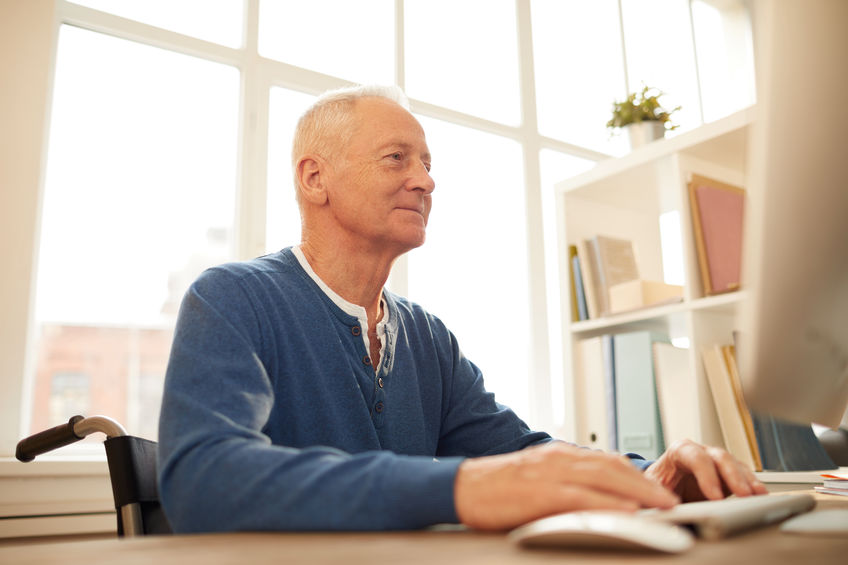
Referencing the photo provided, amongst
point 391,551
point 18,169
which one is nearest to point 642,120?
point 18,169

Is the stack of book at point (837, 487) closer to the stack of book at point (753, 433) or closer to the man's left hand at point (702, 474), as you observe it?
the man's left hand at point (702, 474)

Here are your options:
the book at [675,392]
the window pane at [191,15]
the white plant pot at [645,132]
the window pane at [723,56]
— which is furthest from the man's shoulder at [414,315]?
the window pane at [723,56]

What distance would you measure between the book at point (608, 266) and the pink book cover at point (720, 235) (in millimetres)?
330

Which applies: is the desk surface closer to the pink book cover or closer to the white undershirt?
the white undershirt

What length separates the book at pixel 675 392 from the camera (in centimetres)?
193

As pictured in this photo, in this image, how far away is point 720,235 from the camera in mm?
1959

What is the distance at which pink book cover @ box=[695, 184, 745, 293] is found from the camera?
193 centimetres

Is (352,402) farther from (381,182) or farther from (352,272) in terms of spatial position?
(381,182)

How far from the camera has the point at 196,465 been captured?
71cm

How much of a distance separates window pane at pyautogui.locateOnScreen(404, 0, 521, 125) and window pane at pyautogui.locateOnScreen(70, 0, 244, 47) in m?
0.71

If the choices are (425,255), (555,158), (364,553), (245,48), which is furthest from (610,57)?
(364,553)

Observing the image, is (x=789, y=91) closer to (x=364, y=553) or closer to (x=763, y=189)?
(x=763, y=189)

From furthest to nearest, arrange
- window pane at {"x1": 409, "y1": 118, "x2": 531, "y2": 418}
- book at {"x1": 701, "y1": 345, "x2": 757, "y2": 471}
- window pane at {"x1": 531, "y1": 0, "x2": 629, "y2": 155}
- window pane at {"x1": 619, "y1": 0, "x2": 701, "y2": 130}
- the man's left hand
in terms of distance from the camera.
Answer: window pane at {"x1": 619, "y1": 0, "x2": 701, "y2": 130}, window pane at {"x1": 531, "y1": 0, "x2": 629, "y2": 155}, window pane at {"x1": 409, "y1": 118, "x2": 531, "y2": 418}, book at {"x1": 701, "y1": 345, "x2": 757, "y2": 471}, the man's left hand

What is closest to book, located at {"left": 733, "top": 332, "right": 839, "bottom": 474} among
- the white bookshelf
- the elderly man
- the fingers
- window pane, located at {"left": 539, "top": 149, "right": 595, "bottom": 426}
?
the white bookshelf
